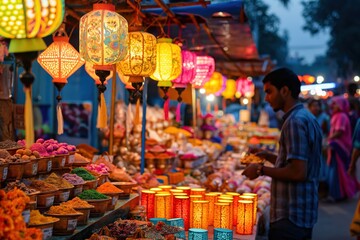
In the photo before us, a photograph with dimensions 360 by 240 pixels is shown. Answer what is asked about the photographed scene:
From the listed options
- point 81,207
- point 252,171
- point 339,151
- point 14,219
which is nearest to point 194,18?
point 252,171

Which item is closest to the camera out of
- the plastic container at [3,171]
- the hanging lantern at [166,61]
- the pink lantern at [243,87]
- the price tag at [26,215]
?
the price tag at [26,215]

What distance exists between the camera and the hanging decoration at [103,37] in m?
4.02

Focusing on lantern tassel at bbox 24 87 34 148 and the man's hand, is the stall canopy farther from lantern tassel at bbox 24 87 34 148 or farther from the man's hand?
lantern tassel at bbox 24 87 34 148

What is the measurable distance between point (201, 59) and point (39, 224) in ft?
14.6

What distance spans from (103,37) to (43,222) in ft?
4.77

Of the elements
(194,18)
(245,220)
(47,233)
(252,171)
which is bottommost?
(245,220)

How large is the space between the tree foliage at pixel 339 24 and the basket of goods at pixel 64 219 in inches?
1324

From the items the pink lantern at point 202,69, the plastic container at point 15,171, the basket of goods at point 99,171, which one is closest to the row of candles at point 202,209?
the basket of goods at point 99,171

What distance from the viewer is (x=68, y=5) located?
5.49 meters

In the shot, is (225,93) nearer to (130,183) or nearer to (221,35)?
(221,35)

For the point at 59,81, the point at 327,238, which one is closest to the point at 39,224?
the point at 59,81

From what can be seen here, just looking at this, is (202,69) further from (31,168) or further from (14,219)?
(14,219)

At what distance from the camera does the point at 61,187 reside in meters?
3.78

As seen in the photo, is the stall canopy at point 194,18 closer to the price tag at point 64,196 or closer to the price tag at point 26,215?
the price tag at point 64,196
